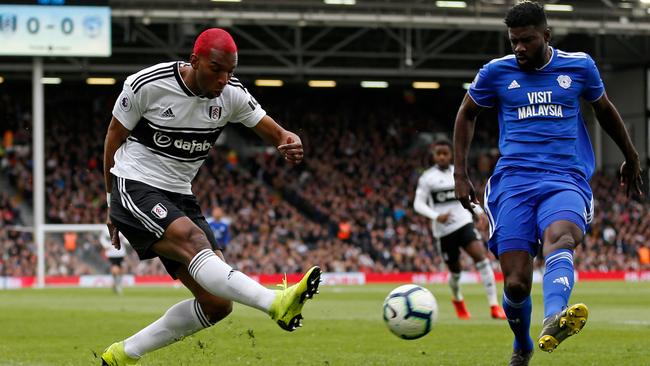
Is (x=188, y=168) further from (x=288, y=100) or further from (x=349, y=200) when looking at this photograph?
(x=288, y=100)

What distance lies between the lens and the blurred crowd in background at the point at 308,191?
36.5 meters

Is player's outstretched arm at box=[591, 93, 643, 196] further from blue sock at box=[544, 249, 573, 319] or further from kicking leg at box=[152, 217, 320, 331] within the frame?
kicking leg at box=[152, 217, 320, 331]

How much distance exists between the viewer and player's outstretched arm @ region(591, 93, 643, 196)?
764 cm

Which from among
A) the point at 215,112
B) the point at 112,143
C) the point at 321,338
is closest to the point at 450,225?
the point at 321,338

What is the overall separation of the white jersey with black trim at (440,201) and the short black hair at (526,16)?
867cm

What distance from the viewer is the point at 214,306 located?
755cm

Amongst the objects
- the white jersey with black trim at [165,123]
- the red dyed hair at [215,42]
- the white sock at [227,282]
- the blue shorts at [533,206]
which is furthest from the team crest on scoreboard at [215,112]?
the blue shorts at [533,206]

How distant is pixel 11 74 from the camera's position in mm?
41156

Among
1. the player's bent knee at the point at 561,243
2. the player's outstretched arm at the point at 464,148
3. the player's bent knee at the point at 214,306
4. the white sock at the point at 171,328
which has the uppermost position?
the player's outstretched arm at the point at 464,148

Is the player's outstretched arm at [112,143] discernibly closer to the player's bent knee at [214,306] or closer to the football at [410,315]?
the player's bent knee at [214,306]

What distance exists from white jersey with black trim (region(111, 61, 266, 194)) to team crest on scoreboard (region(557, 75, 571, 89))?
2.10 meters

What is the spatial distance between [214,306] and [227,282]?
912mm

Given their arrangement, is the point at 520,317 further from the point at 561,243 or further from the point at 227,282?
the point at 227,282

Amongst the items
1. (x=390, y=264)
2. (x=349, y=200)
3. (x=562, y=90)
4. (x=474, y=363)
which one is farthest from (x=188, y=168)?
(x=349, y=200)
